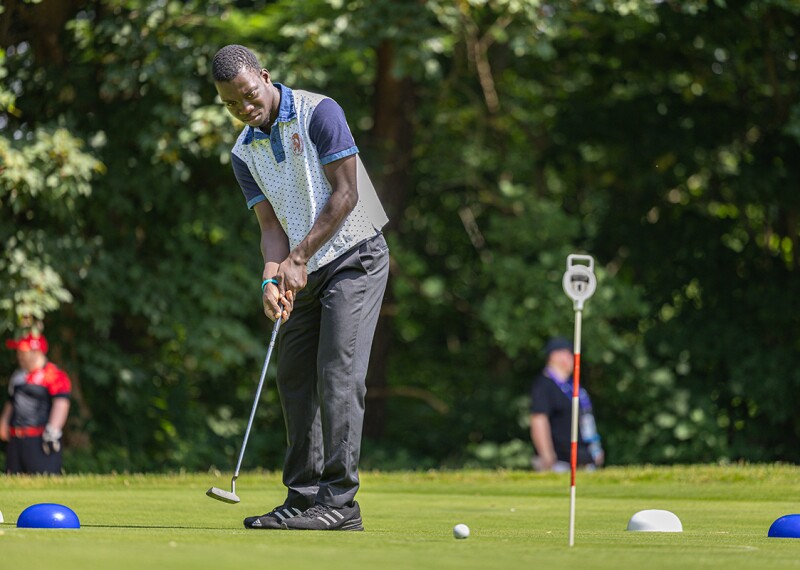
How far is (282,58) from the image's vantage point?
491 inches

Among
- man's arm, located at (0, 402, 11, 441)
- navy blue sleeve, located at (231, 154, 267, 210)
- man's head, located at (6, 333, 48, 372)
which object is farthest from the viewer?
man's arm, located at (0, 402, 11, 441)

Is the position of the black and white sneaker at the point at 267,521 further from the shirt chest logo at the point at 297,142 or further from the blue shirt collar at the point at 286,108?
the blue shirt collar at the point at 286,108

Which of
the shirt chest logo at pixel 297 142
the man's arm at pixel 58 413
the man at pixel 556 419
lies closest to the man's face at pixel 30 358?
the man's arm at pixel 58 413

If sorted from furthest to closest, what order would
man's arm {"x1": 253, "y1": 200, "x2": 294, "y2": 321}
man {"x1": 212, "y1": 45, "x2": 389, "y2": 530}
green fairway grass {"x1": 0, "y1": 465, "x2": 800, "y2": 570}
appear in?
man's arm {"x1": 253, "y1": 200, "x2": 294, "y2": 321} < man {"x1": 212, "y1": 45, "x2": 389, "y2": 530} < green fairway grass {"x1": 0, "y1": 465, "x2": 800, "y2": 570}

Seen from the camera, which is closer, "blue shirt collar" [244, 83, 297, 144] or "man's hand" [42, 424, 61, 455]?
"blue shirt collar" [244, 83, 297, 144]

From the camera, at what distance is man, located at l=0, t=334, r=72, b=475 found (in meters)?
11.7

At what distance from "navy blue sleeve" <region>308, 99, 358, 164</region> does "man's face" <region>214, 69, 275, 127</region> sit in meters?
0.18

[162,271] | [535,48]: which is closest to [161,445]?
[162,271]

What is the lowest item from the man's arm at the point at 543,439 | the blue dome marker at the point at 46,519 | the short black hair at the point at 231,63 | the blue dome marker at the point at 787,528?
the man's arm at the point at 543,439

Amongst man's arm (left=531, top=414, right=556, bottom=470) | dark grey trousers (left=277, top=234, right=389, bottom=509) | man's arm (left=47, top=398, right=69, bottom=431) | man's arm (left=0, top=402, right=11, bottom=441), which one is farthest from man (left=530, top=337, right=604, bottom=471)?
dark grey trousers (left=277, top=234, right=389, bottom=509)

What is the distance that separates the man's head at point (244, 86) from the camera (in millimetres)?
5074

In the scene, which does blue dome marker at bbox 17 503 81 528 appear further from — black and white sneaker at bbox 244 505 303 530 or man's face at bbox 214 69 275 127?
man's face at bbox 214 69 275 127

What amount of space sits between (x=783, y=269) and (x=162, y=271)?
6858 millimetres

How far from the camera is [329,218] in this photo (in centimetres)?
507
